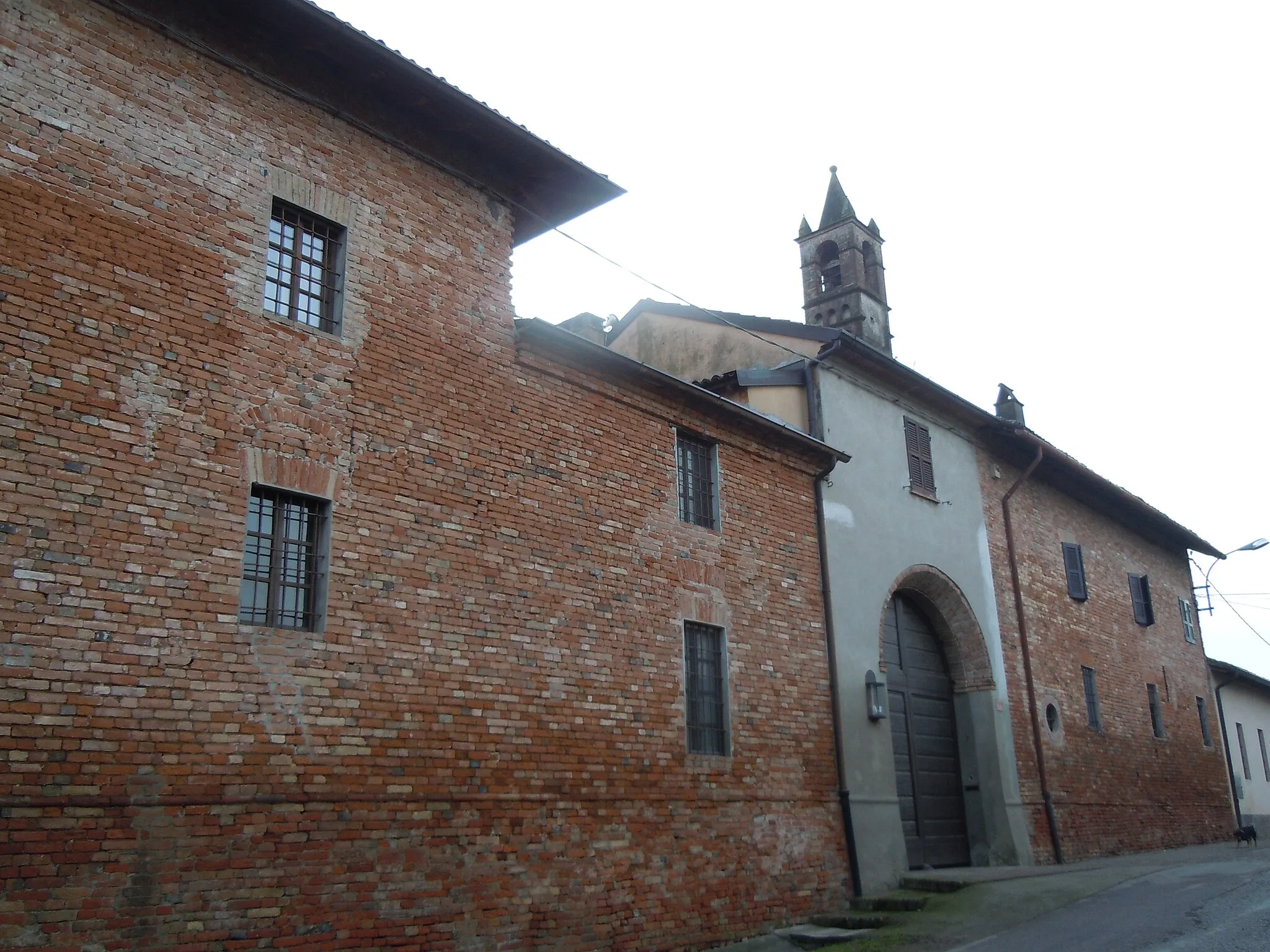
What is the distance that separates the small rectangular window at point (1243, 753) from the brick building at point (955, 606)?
4753 millimetres

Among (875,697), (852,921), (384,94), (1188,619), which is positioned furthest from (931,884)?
(1188,619)

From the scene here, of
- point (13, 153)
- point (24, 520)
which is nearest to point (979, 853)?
point (24, 520)

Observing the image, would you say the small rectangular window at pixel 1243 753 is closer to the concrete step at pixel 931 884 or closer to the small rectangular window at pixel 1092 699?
the small rectangular window at pixel 1092 699

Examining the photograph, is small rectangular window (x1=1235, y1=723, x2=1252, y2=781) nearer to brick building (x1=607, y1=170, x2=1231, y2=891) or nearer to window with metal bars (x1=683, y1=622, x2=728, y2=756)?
brick building (x1=607, y1=170, x2=1231, y2=891)

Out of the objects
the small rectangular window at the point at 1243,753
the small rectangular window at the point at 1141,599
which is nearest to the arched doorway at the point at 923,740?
the small rectangular window at the point at 1141,599

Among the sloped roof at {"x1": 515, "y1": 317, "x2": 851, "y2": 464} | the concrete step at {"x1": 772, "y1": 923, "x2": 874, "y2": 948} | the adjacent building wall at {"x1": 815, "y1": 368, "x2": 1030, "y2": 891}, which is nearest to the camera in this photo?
the sloped roof at {"x1": 515, "y1": 317, "x2": 851, "y2": 464}

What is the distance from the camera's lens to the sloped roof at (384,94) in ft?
29.1

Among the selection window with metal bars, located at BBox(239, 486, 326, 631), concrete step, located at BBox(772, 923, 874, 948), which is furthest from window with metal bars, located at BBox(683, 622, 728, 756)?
window with metal bars, located at BBox(239, 486, 326, 631)

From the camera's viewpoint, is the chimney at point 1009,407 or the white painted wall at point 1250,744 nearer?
the chimney at point 1009,407

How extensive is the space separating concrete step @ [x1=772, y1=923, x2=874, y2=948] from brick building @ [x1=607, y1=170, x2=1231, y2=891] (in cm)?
181

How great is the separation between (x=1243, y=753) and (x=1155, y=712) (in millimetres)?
7159

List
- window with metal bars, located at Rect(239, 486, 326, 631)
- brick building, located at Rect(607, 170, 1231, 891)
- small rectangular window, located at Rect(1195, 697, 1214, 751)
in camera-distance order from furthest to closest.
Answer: small rectangular window, located at Rect(1195, 697, 1214, 751)
brick building, located at Rect(607, 170, 1231, 891)
window with metal bars, located at Rect(239, 486, 326, 631)

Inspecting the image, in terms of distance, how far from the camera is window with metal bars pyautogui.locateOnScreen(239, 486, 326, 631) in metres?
8.24

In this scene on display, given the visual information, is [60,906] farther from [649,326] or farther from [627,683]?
[649,326]
